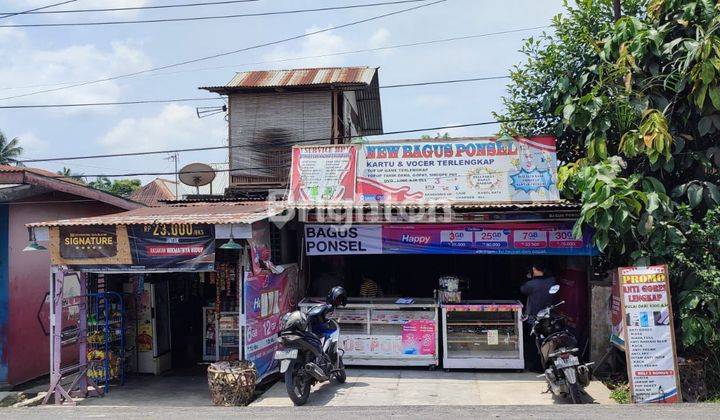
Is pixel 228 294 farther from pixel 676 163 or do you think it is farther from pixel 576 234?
pixel 676 163

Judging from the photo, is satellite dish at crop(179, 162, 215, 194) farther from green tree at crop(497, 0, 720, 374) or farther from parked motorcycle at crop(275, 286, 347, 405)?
green tree at crop(497, 0, 720, 374)

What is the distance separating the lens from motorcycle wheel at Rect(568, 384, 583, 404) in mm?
7211

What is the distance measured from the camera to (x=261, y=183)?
1523 centimetres

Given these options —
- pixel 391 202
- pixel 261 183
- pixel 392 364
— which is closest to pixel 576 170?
pixel 391 202

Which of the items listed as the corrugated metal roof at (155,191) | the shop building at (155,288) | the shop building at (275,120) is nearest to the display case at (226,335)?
the shop building at (155,288)

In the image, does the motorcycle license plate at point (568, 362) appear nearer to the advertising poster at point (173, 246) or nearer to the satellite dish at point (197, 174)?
the advertising poster at point (173, 246)

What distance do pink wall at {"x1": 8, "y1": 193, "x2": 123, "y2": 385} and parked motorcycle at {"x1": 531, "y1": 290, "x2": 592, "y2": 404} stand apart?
8.79 m

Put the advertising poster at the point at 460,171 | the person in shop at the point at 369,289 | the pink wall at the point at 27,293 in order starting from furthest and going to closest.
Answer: the person in shop at the point at 369,289
the advertising poster at the point at 460,171
the pink wall at the point at 27,293

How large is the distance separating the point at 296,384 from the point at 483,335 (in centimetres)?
363

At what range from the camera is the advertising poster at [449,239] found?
989 cm

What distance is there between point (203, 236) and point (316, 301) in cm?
263

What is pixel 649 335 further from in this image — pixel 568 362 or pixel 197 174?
pixel 197 174

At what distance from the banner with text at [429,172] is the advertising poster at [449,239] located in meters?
0.57

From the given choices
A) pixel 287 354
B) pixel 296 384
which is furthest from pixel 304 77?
pixel 296 384
